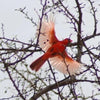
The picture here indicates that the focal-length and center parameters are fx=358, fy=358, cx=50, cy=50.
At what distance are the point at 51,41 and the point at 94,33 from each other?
67 cm

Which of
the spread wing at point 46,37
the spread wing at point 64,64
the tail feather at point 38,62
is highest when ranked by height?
the spread wing at point 46,37

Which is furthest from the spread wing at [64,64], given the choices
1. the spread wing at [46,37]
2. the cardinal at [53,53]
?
the spread wing at [46,37]

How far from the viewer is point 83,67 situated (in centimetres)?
305

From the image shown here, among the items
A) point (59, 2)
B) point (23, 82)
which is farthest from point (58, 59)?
point (59, 2)

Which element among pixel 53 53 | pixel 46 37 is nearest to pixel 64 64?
pixel 53 53

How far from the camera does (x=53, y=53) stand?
315 centimetres

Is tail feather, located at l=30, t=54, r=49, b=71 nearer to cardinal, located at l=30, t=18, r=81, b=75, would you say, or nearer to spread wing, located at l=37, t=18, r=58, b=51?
cardinal, located at l=30, t=18, r=81, b=75

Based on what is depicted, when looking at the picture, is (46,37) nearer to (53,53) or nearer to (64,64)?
(53,53)

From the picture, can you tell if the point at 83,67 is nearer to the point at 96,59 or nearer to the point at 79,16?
the point at 96,59

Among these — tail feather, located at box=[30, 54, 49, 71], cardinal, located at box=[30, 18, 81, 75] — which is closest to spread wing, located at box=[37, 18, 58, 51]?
cardinal, located at box=[30, 18, 81, 75]

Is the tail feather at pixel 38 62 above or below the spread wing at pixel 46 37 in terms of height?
below

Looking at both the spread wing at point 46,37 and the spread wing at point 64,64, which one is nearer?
the spread wing at point 64,64

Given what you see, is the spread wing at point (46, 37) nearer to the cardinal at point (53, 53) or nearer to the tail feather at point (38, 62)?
the cardinal at point (53, 53)

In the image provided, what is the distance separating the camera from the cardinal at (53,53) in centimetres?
306
